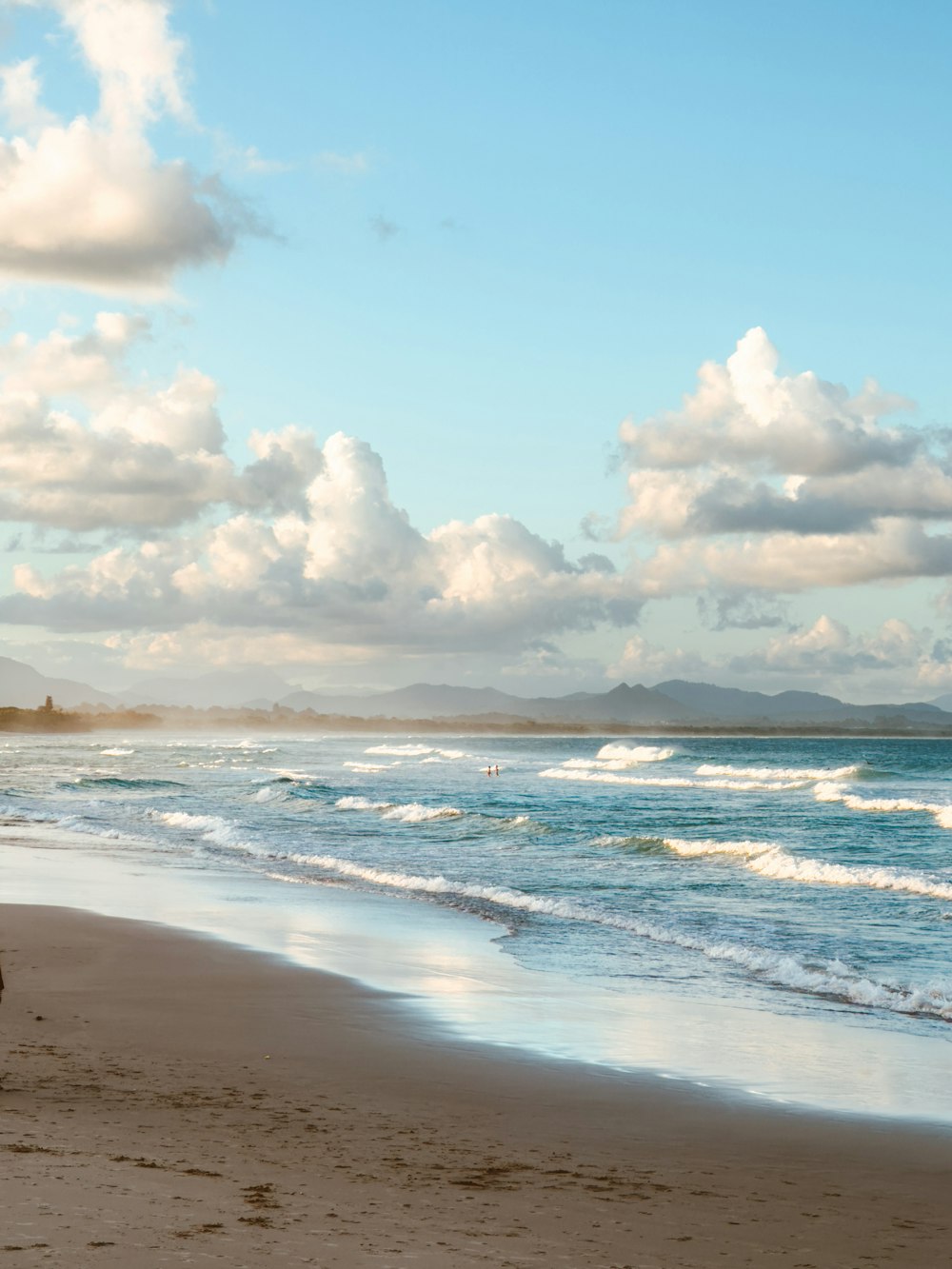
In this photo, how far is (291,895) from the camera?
2375 cm

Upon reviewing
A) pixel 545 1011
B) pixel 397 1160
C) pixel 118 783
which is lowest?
pixel 118 783

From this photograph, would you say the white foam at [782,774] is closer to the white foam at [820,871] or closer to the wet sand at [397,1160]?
the white foam at [820,871]

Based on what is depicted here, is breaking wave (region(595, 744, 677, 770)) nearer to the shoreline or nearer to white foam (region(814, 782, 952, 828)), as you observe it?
white foam (region(814, 782, 952, 828))

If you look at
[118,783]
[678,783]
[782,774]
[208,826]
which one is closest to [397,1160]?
[208,826]

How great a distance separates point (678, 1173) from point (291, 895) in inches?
660

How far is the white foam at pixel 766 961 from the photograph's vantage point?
14945mm

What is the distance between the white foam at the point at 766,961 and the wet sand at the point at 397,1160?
232 inches

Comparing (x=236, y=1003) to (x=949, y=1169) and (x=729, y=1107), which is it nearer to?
(x=729, y=1107)

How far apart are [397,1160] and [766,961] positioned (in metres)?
10.8

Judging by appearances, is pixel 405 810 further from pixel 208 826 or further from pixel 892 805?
pixel 892 805

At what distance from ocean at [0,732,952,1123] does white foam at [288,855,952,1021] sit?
0.07 meters

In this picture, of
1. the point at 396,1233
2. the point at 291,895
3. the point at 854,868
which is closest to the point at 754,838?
the point at 854,868

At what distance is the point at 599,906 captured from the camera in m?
23.3

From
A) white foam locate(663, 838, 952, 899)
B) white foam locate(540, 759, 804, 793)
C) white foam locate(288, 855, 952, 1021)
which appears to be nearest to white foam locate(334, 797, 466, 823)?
white foam locate(663, 838, 952, 899)
